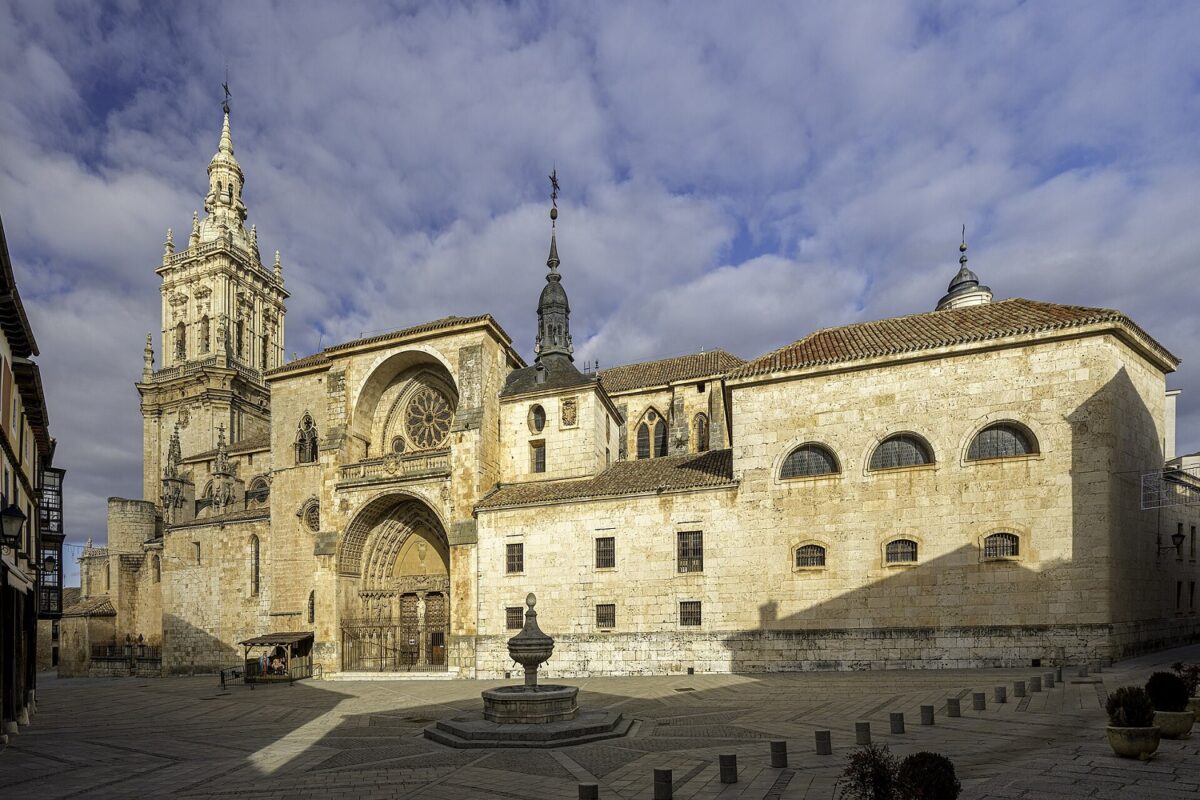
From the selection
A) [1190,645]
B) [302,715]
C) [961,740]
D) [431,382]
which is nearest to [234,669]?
[431,382]

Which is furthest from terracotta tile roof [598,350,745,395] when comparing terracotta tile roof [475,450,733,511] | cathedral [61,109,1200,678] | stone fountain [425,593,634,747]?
stone fountain [425,593,634,747]

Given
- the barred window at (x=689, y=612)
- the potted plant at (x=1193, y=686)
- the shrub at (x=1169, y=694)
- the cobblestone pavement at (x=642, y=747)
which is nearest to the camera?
the cobblestone pavement at (x=642, y=747)

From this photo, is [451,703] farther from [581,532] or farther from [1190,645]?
[1190,645]

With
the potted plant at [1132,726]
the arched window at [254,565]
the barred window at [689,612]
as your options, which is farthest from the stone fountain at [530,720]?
the arched window at [254,565]

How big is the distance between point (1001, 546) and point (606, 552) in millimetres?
11864

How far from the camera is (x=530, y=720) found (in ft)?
43.9

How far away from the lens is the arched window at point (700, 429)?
113ft

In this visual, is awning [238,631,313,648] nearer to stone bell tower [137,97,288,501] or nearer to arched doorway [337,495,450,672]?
arched doorway [337,495,450,672]

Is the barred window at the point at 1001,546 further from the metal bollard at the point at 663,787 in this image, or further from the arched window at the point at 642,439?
the arched window at the point at 642,439

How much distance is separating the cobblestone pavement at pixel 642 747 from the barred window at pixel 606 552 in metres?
4.97

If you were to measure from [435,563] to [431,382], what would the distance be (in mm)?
7873

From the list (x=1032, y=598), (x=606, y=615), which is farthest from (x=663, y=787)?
(x=606, y=615)

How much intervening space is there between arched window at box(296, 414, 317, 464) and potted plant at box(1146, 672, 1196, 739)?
32.0 meters

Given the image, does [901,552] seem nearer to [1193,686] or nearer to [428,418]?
[1193,686]
